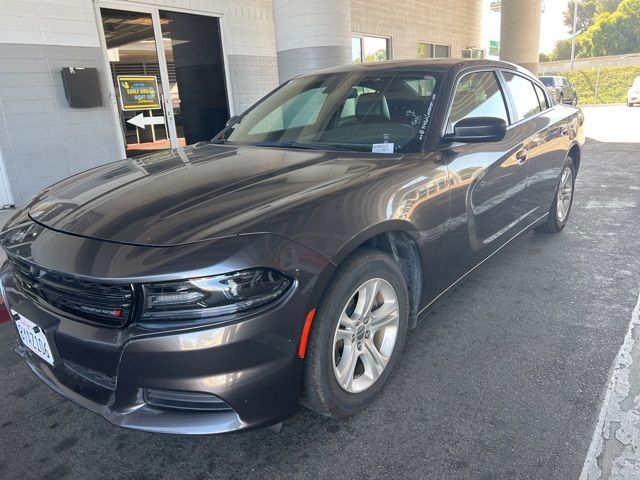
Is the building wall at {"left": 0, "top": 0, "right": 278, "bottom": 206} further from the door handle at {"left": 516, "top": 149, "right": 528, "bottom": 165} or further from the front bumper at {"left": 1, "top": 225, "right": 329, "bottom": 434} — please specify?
the door handle at {"left": 516, "top": 149, "right": 528, "bottom": 165}

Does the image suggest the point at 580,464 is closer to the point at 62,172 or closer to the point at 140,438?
the point at 140,438

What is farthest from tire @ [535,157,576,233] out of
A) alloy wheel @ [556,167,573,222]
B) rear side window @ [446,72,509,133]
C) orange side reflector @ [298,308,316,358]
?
orange side reflector @ [298,308,316,358]

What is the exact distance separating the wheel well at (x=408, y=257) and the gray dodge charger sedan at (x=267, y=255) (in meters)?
0.01

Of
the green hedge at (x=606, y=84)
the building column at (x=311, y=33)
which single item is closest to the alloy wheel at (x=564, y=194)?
the building column at (x=311, y=33)

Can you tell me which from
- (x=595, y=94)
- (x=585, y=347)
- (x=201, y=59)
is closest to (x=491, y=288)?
(x=585, y=347)

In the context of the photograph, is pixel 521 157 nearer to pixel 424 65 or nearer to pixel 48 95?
pixel 424 65

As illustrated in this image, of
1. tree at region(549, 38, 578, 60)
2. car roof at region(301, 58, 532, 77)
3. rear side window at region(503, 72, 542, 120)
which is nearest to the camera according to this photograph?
car roof at region(301, 58, 532, 77)

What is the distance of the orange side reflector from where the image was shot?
6.15 ft

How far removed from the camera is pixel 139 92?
23.0ft

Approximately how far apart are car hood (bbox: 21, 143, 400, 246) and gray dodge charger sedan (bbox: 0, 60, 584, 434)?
0.01 meters

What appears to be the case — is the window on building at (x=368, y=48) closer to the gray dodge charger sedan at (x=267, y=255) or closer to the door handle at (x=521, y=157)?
the door handle at (x=521, y=157)

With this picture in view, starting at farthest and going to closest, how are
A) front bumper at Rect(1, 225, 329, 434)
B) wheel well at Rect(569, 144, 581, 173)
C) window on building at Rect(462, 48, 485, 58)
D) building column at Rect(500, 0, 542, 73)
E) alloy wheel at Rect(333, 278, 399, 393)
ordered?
1. building column at Rect(500, 0, 542, 73)
2. window on building at Rect(462, 48, 485, 58)
3. wheel well at Rect(569, 144, 581, 173)
4. alloy wheel at Rect(333, 278, 399, 393)
5. front bumper at Rect(1, 225, 329, 434)

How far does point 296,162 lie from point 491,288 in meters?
1.95

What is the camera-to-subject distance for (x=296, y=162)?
102 inches
